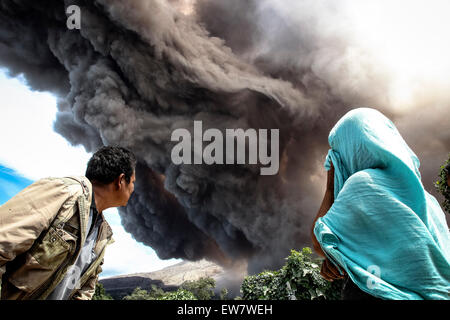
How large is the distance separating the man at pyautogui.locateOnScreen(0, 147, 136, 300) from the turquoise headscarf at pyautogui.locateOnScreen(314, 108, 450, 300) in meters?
1.27

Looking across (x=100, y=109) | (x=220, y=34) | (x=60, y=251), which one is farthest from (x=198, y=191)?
(x=60, y=251)

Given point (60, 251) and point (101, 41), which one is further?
point (101, 41)

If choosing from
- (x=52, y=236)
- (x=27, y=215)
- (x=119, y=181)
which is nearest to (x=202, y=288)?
(x=119, y=181)

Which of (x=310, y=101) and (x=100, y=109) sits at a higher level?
(x=310, y=101)

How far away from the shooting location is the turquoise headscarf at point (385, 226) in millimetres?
885

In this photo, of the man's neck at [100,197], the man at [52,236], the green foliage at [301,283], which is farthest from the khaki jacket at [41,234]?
the green foliage at [301,283]

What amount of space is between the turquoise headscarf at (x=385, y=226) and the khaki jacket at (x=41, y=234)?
1.26 m

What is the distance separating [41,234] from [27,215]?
156 mm

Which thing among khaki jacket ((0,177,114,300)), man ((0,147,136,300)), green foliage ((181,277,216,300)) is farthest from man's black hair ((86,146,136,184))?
green foliage ((181,277,216,300))

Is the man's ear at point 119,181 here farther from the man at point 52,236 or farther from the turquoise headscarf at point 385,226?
the turquoise headscarf at point 385,226

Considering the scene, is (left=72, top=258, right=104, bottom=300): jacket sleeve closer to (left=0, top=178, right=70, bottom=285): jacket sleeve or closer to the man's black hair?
the man's black hair
